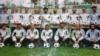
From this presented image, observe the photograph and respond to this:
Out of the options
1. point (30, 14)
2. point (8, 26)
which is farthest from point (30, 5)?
point (8, 26)

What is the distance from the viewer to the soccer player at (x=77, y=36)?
337 centimetres

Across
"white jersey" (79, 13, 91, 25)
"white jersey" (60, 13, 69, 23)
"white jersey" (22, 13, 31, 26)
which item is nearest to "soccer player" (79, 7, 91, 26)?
"white jersey" (79, 13, 91, 25)

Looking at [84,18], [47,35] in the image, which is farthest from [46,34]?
[84,18]

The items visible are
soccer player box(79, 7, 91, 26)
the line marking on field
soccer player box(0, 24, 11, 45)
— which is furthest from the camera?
soccer player box(0, 24, 11, 45)

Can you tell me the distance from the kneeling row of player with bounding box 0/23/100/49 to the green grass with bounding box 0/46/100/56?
0.07 metres

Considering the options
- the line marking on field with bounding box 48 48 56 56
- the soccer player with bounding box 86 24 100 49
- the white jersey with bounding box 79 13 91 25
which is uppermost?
the white jersey with bounding box 79 13 91 25

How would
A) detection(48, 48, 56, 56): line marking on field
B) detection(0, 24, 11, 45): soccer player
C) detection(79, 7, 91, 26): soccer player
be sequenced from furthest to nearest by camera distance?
detection(0, 24, 11, 45): soccer player < detection(79, 7, 91, 26): soccer player < detection(48, 48, 56, 56): line marking on field

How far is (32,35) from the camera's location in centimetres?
339

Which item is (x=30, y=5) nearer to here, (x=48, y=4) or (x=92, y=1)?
(x=48, y=4)

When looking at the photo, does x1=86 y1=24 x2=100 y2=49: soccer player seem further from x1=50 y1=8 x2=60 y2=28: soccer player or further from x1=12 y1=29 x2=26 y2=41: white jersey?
x1=12 y1=29 x2=26 y2=41: white jersey

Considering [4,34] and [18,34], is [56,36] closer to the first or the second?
[18,34]

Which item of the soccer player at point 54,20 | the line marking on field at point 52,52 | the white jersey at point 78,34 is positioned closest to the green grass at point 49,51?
the line marking on field at point 52,52

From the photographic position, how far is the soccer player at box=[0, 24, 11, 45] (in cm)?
342

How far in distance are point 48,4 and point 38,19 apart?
18cm
